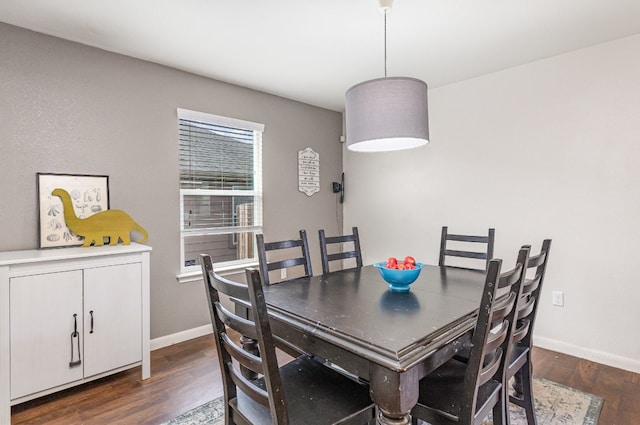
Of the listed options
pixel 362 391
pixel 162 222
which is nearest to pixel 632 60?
pixel 362 391

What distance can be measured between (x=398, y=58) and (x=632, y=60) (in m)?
1.63

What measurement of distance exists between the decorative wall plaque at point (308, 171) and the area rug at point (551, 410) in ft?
7.91

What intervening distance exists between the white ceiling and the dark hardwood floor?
2.36 meters

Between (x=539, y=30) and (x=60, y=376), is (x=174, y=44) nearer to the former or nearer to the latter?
(x=60, y=376)

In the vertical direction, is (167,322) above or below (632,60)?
below

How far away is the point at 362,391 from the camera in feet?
4.31

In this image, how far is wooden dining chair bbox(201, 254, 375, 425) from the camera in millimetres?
1035

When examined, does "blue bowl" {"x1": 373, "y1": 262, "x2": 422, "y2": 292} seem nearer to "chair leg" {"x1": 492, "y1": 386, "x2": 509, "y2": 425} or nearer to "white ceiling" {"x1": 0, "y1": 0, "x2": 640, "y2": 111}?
"chair leg" {"x1": 492, "y1": 386, "x2": 509, "y2": 425}

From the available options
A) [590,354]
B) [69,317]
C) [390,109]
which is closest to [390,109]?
[390,109]

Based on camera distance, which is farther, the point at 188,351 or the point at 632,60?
the point at 188,351

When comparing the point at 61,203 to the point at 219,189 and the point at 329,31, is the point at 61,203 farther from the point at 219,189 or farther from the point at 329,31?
the point at 329,31

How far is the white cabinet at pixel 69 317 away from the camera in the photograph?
1.87 m

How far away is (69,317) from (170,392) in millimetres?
769

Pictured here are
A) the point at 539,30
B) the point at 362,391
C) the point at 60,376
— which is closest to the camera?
the point at 362,391
